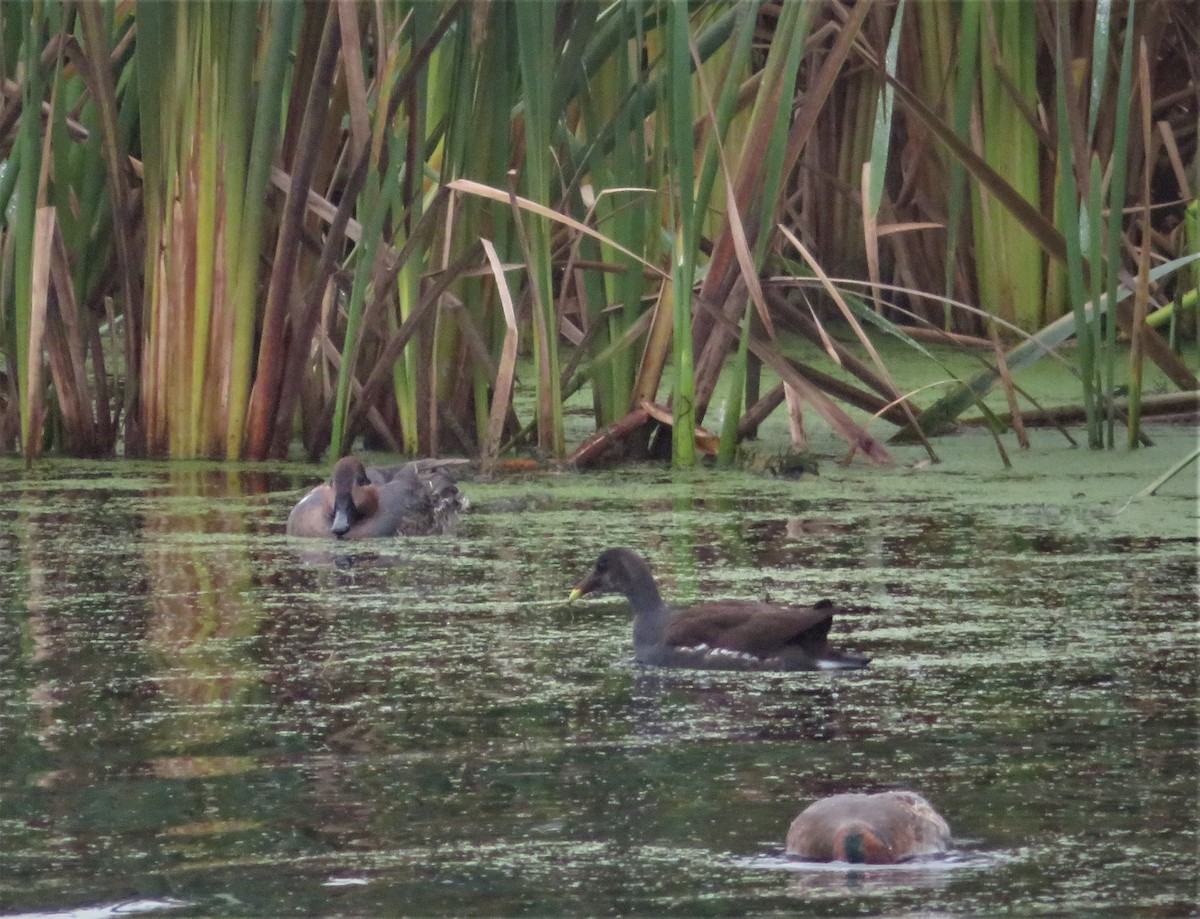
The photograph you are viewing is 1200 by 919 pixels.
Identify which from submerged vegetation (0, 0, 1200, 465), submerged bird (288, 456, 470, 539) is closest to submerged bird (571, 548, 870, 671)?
submerged bird (288, 456, 470, 539)

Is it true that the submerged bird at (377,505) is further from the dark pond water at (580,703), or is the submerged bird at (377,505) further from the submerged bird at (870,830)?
the submerged bird at (870,830)

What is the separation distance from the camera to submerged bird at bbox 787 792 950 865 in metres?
2.96

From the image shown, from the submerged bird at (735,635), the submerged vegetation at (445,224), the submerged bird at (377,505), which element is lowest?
→ the submerged bird at (735,635)

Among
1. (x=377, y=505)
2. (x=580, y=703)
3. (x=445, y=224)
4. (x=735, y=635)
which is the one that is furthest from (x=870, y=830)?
(x=445, y=224)

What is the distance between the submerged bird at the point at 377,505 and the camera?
5891mm

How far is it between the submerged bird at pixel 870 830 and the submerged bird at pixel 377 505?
9.70 feet

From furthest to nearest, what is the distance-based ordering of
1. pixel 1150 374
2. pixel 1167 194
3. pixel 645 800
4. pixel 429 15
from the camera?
pixel 1167 194 < pixel 1150 374 < pixel 429 15 < pixel 645 800

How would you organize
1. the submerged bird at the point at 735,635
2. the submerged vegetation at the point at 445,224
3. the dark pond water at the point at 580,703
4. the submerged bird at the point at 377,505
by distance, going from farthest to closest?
the submerged vegetation at the point at 445,224 < the submerged bird at the point at 377,505 < the submerged bird at the point at 735,635 < the dark pond water at the point at 580,703

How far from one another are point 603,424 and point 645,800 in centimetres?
351

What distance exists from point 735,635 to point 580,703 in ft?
1.42

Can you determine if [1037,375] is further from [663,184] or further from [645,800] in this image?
[645,800]

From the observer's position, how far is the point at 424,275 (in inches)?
256

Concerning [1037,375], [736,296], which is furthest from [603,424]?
[1037,375]

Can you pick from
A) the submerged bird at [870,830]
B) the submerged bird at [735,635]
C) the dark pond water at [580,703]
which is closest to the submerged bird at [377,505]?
the dark pond water at [580,703]
